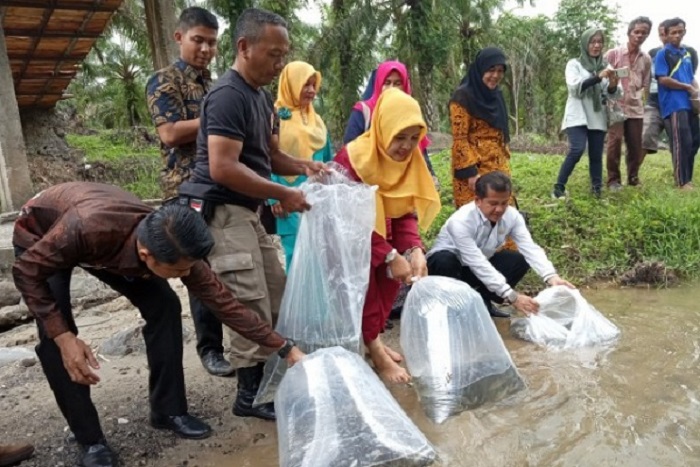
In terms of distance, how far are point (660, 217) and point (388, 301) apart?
9.56ft

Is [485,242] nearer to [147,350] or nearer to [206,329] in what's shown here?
[206,329]

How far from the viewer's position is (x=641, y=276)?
4086mm

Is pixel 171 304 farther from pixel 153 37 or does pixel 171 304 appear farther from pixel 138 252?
pixel 153 37

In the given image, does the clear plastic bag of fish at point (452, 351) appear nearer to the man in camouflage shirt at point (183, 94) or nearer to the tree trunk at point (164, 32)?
the man in camouflage shirt at point (183, 94)

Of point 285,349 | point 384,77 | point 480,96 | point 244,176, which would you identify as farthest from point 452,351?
point 480,96

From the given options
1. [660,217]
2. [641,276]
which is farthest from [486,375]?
[660,217]

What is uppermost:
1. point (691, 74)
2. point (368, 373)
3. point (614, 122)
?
point (691, 74)

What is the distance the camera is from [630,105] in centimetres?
551

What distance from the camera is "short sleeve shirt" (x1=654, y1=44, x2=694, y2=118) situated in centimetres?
551

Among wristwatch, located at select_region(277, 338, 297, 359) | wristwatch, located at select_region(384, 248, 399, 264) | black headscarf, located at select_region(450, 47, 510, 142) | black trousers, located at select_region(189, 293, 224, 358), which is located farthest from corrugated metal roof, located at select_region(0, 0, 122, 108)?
wristwatch, located at select_region(277, 338, 297, 359)

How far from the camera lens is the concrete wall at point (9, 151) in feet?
21.2

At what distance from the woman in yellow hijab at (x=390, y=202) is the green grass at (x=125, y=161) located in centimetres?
631

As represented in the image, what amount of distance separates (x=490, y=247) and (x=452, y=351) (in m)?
1.14

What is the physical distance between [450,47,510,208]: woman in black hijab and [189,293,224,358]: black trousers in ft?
6.00
